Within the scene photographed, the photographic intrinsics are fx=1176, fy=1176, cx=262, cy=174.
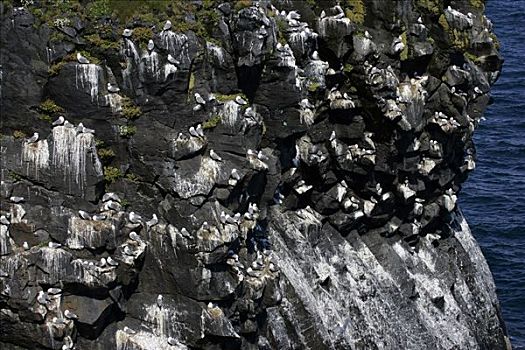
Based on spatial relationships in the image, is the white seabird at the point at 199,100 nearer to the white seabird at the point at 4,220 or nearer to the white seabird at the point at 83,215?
the white seabird at the point at 83,215

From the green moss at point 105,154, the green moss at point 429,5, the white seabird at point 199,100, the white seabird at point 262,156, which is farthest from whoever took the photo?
the green moss at point 429,5

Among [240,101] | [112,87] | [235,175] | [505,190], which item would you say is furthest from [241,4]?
[505,190]

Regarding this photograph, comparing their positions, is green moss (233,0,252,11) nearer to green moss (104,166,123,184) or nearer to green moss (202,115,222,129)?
green moss (202,115,222,129)

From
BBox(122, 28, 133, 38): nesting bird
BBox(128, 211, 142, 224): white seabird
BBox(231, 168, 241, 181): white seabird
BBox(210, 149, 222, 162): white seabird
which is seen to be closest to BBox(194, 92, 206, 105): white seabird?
BBox(210, 149, 222, 162): white seabird

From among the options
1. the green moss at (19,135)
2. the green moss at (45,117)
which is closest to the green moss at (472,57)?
the green moss at (45,117)

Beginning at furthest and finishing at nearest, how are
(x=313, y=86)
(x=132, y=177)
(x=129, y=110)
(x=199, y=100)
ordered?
(x=313, y=86) < (x=132, y=177) < (x=199, y=100) < (x=129, y=110)

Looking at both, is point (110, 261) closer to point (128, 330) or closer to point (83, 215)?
point (83, 215)
